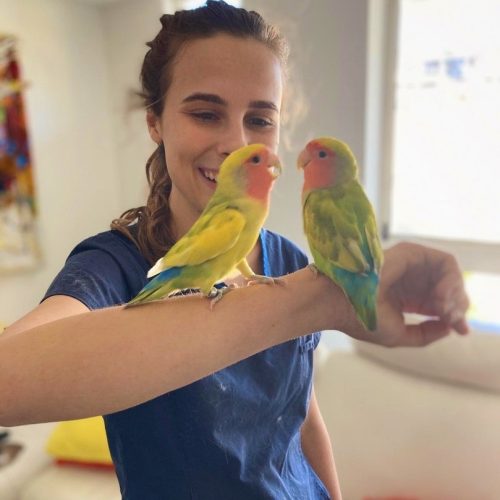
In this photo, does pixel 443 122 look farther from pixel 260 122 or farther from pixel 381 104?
pixel 260 122

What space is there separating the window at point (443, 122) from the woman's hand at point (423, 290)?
0.10 metres

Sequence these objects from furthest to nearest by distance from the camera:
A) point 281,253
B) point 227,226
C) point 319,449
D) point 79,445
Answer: point 79,445 < point 319,449 < point 281,253 < point 227,226

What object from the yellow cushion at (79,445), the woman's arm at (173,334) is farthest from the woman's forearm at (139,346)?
the yellow cushion at (79,445)

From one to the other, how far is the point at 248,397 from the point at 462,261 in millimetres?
216

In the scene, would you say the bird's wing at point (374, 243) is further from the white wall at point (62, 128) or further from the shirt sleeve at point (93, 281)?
the white wall at point (62, 128)

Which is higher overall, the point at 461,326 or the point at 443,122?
the point at 443,122

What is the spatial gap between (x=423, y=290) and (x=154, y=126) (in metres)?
0.21

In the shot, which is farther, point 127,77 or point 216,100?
point 127,77

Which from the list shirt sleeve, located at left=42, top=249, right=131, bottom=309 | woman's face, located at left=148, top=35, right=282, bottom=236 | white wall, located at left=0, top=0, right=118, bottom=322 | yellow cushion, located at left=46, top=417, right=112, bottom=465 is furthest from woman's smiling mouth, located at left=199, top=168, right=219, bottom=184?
yellow cushion, located at left=46, top=417, right=112, bottom=465

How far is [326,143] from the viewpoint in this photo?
0.84 feet

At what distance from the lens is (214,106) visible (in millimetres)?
267

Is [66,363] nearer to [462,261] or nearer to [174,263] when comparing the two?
[174,263]

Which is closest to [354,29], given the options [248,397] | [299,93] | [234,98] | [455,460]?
[299,93]

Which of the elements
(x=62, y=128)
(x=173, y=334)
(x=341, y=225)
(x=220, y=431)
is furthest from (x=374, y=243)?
(x=62, y=128)
